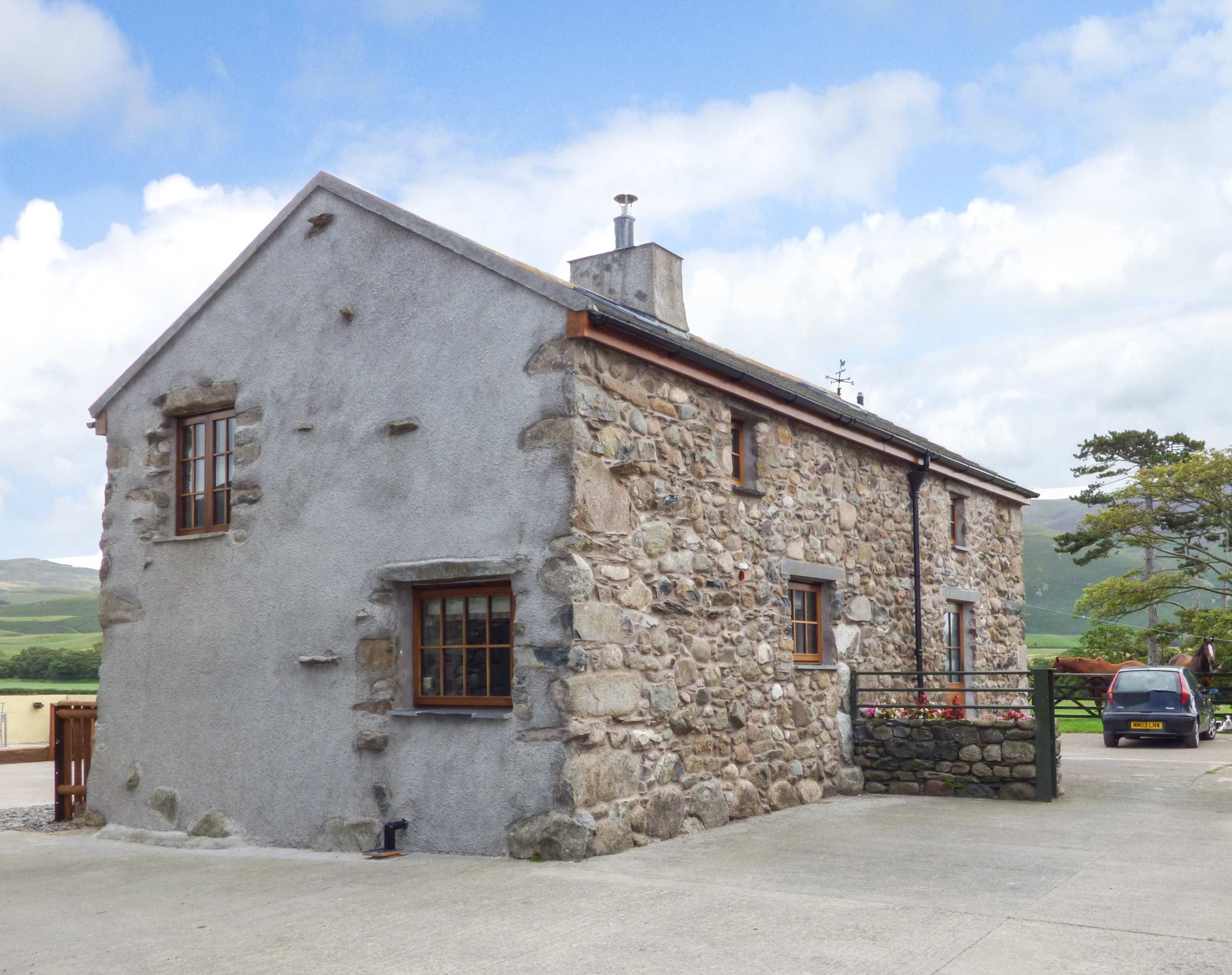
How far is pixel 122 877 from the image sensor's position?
8297mm

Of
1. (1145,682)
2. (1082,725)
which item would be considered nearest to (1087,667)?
(1082,725)

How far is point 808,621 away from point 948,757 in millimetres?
1985

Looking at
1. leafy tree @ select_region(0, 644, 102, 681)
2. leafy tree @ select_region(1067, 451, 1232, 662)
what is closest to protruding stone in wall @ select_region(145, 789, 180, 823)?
leafy tree @ select_region(1067, 451, 1232, 662)

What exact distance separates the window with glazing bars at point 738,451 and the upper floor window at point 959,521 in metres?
5.82

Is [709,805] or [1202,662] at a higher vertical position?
[1202,662]

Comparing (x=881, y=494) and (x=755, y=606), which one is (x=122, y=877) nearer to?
(x=755, y=606)

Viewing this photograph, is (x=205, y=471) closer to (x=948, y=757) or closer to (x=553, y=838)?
(x=553, y=838)

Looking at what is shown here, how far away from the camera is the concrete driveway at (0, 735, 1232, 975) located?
5414mm

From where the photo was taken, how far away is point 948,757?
11641 mm

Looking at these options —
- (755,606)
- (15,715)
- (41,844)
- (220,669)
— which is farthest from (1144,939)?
(15,715)

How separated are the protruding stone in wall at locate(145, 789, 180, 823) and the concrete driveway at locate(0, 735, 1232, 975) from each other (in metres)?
0.44

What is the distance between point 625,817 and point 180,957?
11.5 ft

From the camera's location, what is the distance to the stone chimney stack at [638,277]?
13711mm

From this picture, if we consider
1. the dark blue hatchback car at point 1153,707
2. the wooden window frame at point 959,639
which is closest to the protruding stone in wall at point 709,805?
the wooden window frame at point 959,639
